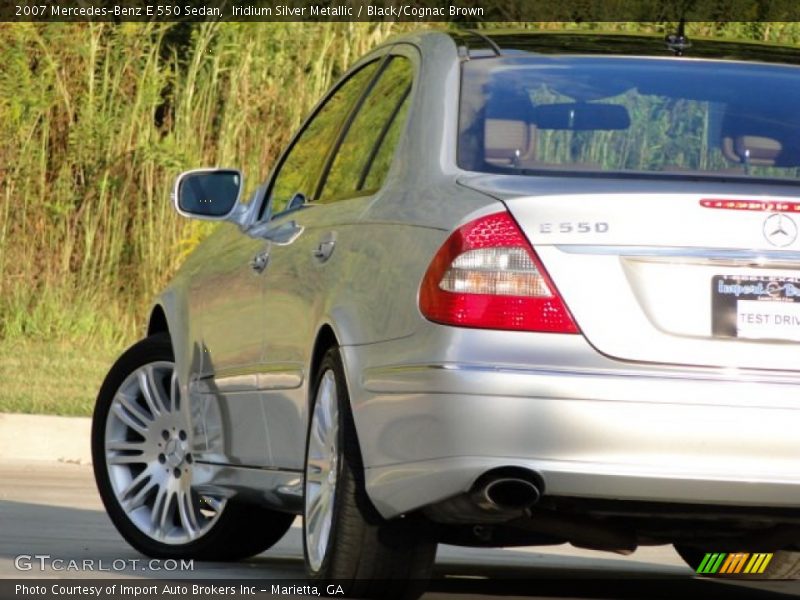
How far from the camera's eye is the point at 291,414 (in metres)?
6.29

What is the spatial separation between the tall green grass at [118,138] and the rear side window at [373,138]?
9.56 metres

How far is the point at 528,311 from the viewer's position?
5059 mm

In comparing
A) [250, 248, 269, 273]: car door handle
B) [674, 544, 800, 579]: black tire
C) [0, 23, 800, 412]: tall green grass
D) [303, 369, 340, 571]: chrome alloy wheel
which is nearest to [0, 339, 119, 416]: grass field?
[0, 23, 800, 412]: tall green grass

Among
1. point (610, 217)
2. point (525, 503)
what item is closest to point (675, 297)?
point (610, 217)

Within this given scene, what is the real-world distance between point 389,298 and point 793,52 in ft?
5.92

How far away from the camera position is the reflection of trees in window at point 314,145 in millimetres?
6812

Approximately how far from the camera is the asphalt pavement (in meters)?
6.77

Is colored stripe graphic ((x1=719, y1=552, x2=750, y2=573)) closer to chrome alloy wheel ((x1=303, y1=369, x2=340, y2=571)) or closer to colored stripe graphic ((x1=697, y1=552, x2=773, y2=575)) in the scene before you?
colored stripe graphic ((x1=697, y1=552, x2=773, y2=575))

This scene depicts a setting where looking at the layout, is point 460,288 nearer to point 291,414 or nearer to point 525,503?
point 525,503

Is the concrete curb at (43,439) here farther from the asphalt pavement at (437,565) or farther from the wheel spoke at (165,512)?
the wheel spoke at (165,512)

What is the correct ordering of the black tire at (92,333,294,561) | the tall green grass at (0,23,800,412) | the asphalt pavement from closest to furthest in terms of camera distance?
the asphalt pavement, the black tire at (92,333,294,561), the tall green grass at (0,23,800,412)

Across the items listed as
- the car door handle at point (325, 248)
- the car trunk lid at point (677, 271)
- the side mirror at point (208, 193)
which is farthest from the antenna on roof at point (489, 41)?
the side mirror at point (208, 193)

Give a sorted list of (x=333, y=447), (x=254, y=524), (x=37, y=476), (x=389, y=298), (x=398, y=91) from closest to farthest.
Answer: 1. (x=389, y=298)
2. (x=333, y=447)
3. (x=398, y=91)
4. (x=254, y=524)
5. (x=37, y=476)

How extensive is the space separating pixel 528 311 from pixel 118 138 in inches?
471
